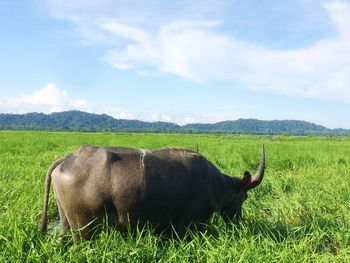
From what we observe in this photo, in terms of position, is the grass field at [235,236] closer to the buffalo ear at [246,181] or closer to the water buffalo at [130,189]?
the water buffalo at [130,189]

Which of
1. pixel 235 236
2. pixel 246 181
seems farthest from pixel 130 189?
pixel 246 181

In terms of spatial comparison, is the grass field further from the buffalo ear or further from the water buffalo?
the buffalo ear

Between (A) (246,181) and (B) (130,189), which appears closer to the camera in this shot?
(B) (130,189)

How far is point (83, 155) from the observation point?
4414mm

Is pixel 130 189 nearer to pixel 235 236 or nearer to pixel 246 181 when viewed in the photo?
pixel 235 236

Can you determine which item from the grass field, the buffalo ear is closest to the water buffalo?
the grass field

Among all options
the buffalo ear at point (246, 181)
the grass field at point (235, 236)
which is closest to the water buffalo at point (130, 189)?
the grass field at point (235, 236)

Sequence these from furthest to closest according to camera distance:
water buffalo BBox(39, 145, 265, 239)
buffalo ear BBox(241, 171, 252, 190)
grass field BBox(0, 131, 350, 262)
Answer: buffalo ear BBox(241, 171, 252, 190), water buffalo BBox(39, 145, 265, 239), grass field BBox(0, 131, 350, 262)

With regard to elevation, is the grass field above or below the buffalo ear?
below

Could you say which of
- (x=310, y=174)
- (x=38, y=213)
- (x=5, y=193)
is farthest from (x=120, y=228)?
(x=310, y=174)

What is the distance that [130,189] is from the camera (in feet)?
14.1

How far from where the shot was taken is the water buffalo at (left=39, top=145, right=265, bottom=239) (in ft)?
13.7

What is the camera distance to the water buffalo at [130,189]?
13.7 feet

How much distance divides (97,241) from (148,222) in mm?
635
